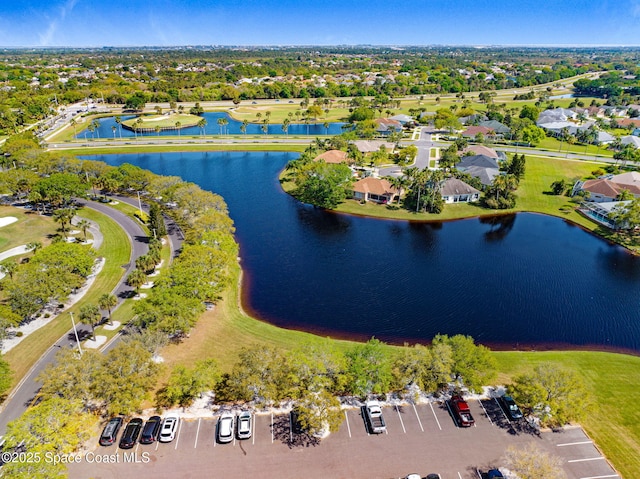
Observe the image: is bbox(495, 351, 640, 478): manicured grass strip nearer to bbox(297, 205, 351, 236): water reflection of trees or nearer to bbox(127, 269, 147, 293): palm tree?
bbox(297, 205, 351, 236): water reflection of trees

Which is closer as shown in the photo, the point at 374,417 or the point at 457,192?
the point at 374,417

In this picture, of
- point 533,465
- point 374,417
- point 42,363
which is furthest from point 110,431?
point 533,465

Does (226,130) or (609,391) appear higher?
(226,130)

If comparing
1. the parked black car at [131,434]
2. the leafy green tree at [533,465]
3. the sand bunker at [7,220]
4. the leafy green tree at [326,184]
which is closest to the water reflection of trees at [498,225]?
the leafy green tree at [326,184]

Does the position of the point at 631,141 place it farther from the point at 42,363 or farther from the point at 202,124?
the point at 42,363

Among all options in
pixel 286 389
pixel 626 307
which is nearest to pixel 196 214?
pixel 286 389

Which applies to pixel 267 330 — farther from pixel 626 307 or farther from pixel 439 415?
pixel 626 307
